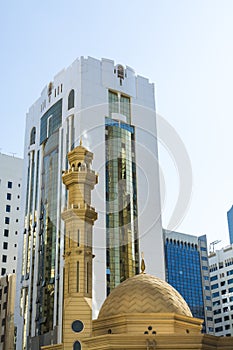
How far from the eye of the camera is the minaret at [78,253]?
2347 centimetres

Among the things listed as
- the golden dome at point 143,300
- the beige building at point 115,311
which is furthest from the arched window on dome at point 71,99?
the golden dome at point 143,300

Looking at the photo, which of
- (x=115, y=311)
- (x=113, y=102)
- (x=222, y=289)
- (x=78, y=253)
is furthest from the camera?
(x=222, y=289)

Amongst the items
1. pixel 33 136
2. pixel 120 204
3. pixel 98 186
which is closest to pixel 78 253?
pixel 98 186

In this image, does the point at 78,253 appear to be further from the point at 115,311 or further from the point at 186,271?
the point at 186,271

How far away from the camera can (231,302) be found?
79938 mm

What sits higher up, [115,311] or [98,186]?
[98,186]

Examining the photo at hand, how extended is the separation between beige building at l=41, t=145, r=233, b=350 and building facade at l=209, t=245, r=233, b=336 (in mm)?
57908

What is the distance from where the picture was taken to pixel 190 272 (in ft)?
271

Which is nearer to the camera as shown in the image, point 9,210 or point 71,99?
point 71,99

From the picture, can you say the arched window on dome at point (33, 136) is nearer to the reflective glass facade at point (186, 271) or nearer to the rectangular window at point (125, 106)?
the rectangular window at point (125, 106)

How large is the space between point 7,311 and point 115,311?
31459 mm

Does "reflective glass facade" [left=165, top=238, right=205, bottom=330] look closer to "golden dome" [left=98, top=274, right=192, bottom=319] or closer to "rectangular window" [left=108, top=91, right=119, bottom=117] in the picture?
"rectangular window" [left=108, top=91, right=119, bottom=117]

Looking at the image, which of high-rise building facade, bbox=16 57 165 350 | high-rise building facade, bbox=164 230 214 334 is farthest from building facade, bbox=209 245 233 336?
high-rise building facade, bbox=16 57 165 350

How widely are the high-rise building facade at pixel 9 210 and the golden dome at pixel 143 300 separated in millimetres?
35307
